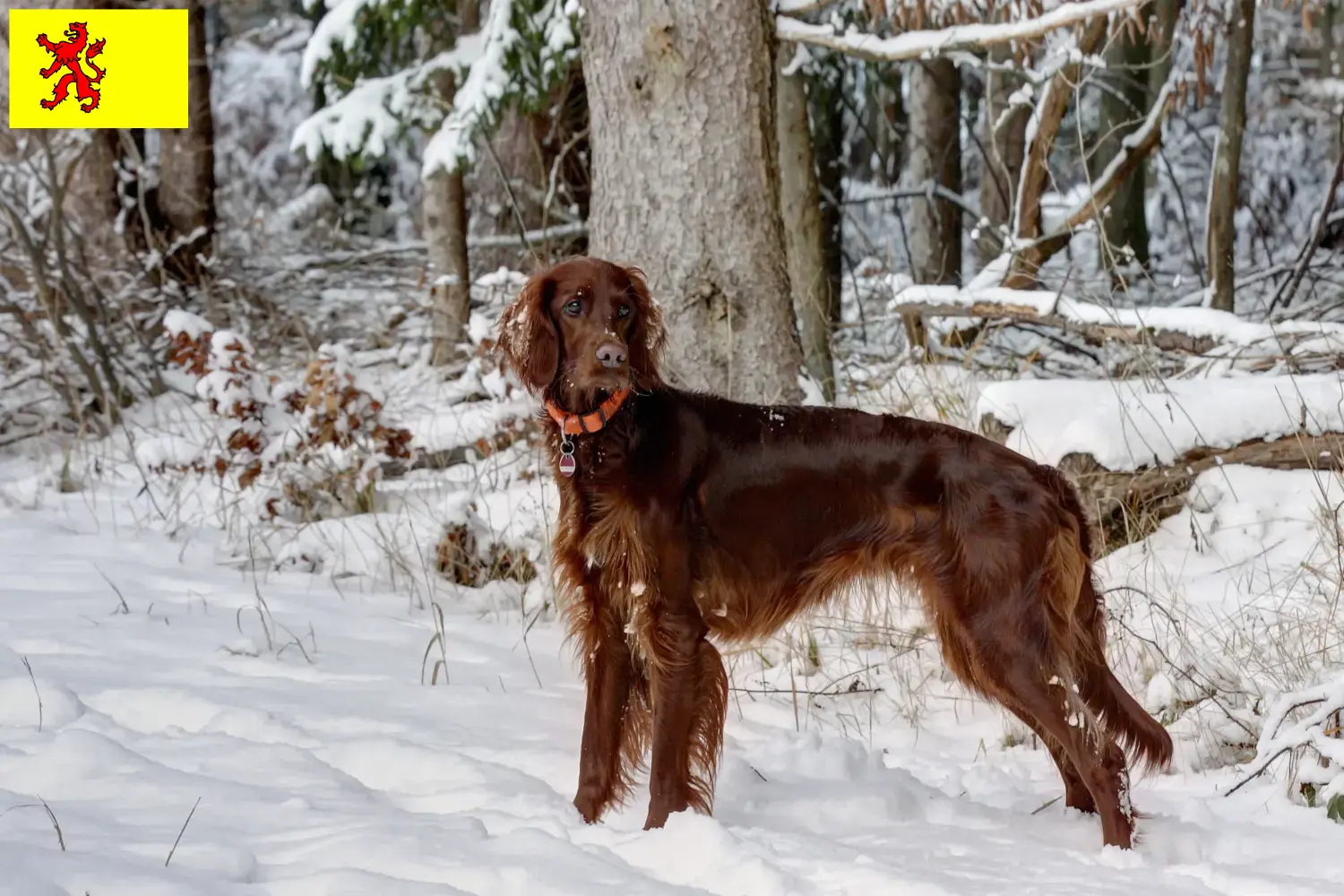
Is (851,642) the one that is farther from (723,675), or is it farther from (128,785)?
(128,785)

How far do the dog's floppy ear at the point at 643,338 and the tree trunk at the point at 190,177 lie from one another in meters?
6.65

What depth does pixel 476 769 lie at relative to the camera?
2.80m

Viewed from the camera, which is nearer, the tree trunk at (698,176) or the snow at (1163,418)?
the snow at (1163,418)

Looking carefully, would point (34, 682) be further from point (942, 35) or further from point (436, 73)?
point (436, 73)

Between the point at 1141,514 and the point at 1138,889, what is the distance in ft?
6.02

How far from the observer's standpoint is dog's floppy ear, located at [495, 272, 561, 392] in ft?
8.89

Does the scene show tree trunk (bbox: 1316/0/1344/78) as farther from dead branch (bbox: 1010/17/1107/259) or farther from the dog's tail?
the dog's tail

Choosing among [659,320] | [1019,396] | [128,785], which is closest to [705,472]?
[659,320]

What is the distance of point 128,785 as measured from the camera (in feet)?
8.16

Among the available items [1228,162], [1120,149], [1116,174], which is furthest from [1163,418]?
[1120,149]

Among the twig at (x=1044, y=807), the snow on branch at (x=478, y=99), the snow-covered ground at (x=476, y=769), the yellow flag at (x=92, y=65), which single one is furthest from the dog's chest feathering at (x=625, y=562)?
the yellow flag at (x=92, y=65)

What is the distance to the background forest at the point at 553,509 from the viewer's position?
2.51m

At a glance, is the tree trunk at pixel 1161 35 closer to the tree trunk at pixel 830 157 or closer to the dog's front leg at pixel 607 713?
the tree trunk at pixel 830 157

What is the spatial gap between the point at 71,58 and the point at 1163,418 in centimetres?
620
